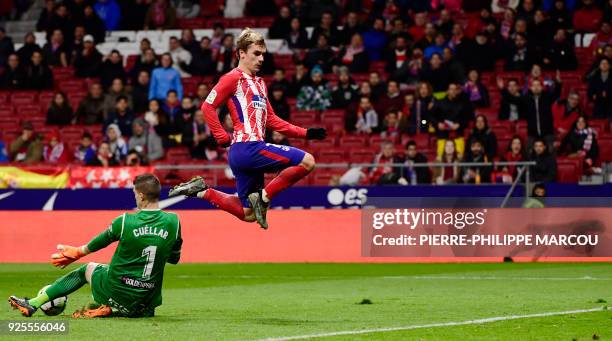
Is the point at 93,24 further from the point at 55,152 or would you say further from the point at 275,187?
the point at 275,187

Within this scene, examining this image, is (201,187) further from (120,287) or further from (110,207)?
(110,207)

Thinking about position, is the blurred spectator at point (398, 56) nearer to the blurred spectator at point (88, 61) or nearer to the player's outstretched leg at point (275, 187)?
the blurred spectator at point (88, 61)

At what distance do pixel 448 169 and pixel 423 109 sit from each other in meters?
2.26

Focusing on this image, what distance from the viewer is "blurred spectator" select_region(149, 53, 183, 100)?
91.6ft

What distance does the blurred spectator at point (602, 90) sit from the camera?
81.6ft

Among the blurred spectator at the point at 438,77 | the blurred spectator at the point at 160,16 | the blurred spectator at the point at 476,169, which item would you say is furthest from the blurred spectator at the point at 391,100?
the blurred spectator at the point at 160,16

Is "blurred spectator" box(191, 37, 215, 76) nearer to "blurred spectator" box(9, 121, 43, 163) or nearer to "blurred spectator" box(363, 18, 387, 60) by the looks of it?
"blurred spectator" box(363, 18, 387, 60)

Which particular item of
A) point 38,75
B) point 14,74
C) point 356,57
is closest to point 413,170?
point 356,57

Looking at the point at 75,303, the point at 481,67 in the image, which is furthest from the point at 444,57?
the point at 75,303

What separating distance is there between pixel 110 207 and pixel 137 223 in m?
13.7

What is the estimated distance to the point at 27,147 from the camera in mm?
27188

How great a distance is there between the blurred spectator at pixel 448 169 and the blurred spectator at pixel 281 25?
728 cm

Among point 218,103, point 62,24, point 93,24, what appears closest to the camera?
point 218,103

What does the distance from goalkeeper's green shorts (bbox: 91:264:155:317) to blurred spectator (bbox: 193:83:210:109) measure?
15.8m
